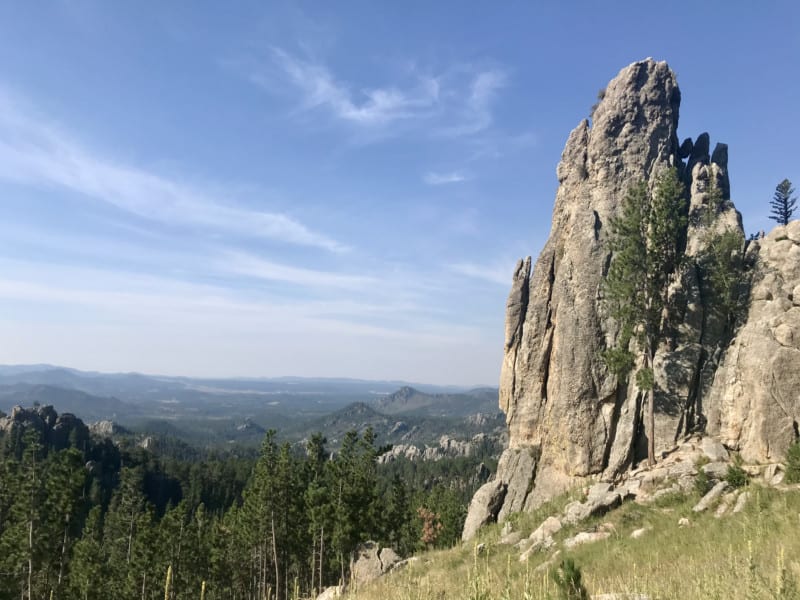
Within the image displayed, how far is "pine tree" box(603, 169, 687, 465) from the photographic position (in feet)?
104

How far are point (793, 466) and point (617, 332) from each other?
1530cm

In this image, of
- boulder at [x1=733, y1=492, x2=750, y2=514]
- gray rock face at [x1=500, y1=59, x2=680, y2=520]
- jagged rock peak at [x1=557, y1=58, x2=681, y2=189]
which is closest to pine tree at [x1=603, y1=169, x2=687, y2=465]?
gray rock face at [x1=500, y1=59, x2=680, y2=520]

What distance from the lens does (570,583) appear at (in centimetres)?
641

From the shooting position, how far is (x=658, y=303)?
3206 centimetres

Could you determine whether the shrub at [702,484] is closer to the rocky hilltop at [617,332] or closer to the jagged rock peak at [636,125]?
the rocky hilltop at [617,332]

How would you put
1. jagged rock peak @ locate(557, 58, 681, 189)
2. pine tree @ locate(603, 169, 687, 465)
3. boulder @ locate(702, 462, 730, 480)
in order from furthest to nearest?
jagged rock peak @ locate(557, 58, 681, 189), pine tree @ locate(603, 169, 687, 465), boulder @ locate(702, 462, 730, 480)

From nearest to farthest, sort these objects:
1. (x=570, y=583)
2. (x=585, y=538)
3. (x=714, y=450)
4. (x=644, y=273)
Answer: (x=570, y=583) < (x=585, y=538) < (x=714, y=450) < (x=644, y=273)

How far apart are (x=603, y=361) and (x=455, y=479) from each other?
6295 inches

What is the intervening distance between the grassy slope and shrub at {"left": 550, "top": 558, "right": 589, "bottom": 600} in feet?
0.83

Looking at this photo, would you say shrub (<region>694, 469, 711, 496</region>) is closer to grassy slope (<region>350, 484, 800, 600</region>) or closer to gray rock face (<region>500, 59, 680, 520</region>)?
grassy slope (<region>350, 484, 800, 600</region>)

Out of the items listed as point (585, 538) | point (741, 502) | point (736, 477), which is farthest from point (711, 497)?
point (585, 538)

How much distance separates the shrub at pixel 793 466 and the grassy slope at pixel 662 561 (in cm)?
174

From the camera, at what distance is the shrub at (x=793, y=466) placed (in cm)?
2125

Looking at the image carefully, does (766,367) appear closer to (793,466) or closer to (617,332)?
(793,466)
